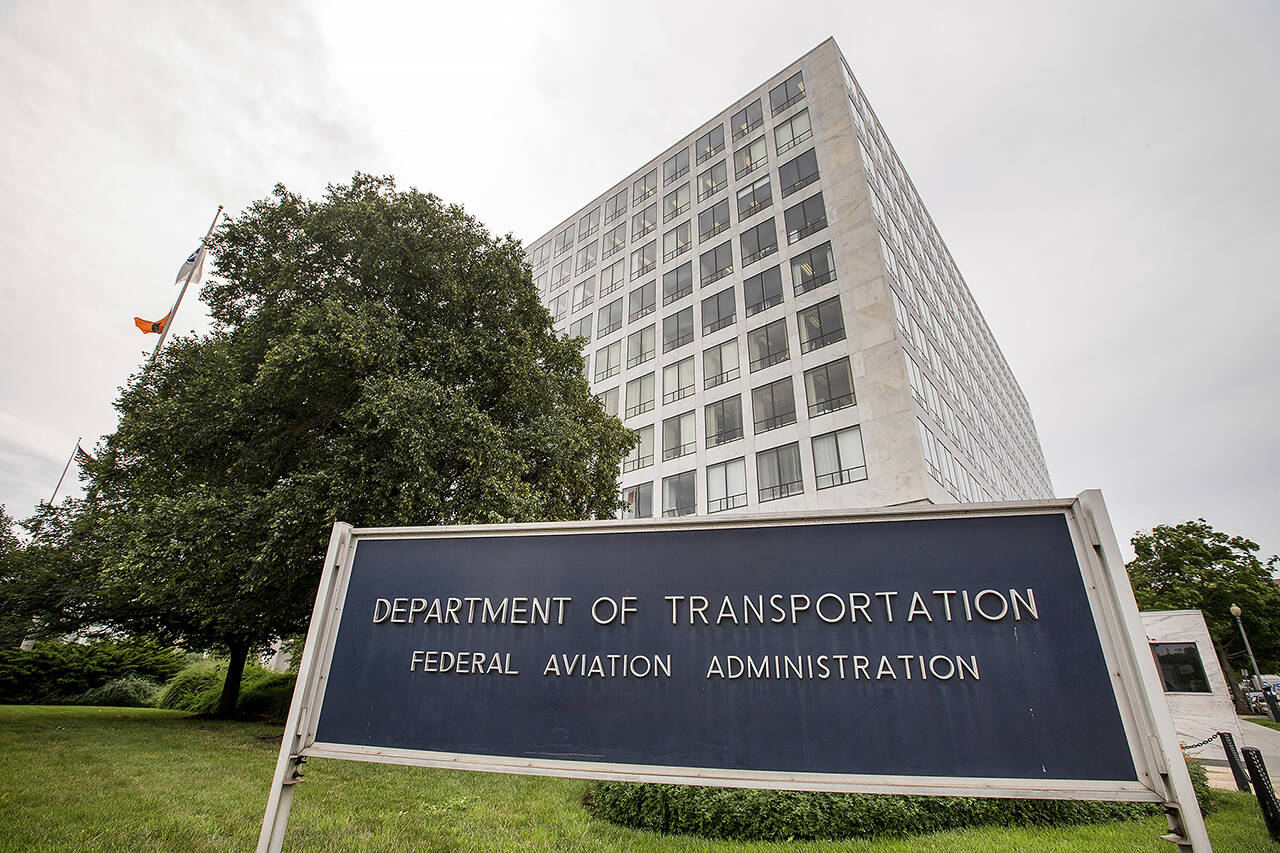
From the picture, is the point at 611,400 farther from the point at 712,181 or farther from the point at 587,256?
the point at 712,181

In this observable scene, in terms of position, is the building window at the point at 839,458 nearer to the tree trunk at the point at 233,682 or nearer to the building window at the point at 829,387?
the building window at the point at 829,387

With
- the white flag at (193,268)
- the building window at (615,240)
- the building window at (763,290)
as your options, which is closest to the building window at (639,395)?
the building window at (763,290)

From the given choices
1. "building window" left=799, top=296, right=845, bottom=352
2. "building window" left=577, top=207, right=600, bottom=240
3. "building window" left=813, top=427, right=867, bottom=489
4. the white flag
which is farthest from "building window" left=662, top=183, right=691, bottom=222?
the white flag

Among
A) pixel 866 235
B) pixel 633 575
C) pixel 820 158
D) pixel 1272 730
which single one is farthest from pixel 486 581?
pixel 1272 730

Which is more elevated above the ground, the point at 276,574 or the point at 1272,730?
the point at 276,574

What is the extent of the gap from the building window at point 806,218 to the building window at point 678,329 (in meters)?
6.67

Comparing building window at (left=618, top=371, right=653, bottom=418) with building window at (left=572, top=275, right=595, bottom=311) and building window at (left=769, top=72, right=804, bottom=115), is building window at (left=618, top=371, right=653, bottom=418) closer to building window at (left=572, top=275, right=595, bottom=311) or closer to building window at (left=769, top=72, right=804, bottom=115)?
building window at (left=572, top=275, right=595, bottom=311)

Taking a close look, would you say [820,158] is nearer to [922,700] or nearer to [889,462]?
[889,462]

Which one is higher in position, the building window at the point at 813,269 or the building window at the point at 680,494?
the building window at the point at 813,269

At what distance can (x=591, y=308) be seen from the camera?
39.3m

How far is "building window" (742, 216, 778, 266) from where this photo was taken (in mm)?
29562

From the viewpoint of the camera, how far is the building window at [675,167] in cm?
3703

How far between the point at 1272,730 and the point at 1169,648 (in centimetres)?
1469

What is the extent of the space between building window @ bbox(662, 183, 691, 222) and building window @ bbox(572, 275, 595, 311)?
7.14m
